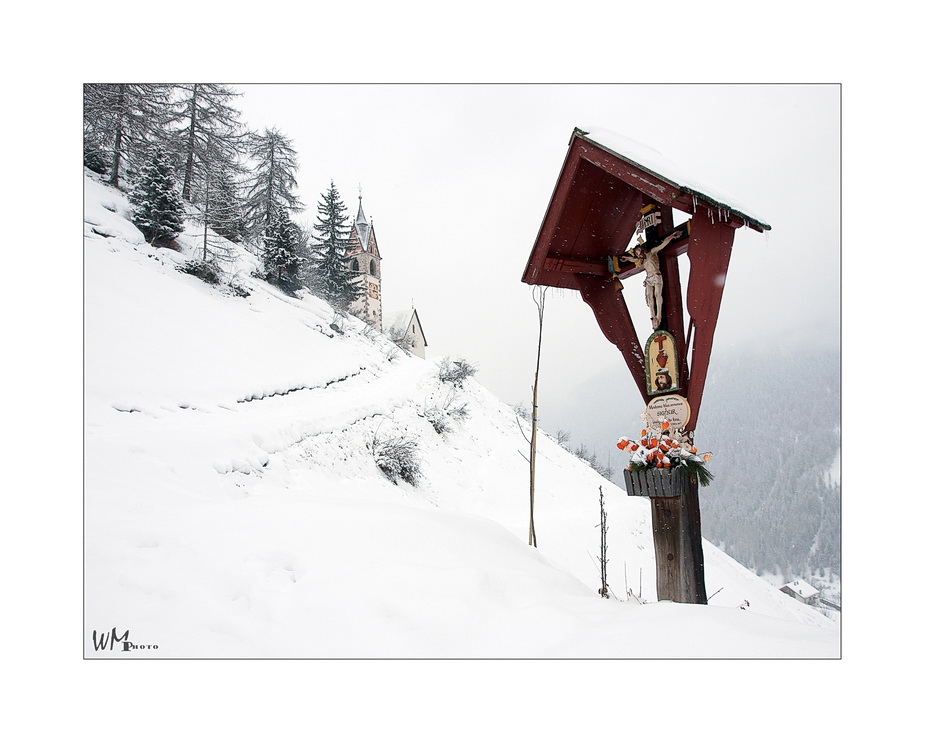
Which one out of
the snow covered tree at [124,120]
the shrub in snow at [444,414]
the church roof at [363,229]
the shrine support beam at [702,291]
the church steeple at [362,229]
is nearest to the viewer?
the shrine support beam at [702,291]

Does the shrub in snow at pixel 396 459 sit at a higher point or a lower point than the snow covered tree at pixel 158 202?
lower

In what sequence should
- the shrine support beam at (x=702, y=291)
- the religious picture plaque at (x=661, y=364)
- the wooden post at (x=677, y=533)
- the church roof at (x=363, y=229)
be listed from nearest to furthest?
1. the wooden post at (x=677, y=533)
2. the shrine support beam at (x=702, y=291)
3. the religious picture plaque at (x=661, y=364)
4. the church roof at (x=363, y=229)

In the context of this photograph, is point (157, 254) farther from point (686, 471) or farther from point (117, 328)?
point (686, 471)

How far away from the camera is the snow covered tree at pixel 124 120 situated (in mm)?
4133

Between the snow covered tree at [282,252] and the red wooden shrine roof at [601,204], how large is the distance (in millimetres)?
12141

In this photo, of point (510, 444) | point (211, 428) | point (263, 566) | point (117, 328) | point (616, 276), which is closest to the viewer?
point (263, 566)

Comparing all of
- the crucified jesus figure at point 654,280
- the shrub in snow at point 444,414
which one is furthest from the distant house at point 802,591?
the shrub in snow at point 444,414

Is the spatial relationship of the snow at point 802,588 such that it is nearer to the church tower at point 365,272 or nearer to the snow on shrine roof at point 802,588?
the snow on shrine roof at point 802,588

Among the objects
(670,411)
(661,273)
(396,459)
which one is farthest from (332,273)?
(670,411)

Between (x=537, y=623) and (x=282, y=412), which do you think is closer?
(x=537, y=623)

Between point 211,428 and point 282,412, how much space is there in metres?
2.00

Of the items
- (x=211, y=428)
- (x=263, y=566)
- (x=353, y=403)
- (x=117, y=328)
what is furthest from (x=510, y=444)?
(x=263, y=566)

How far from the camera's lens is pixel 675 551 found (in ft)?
10.2

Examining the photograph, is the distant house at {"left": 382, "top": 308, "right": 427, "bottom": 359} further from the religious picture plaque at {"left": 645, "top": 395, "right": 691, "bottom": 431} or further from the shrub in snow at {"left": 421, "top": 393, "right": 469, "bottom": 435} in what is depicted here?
the religious picture plaque at {"left": 645, "top": 395, "right": 691, "bottom": 431}
